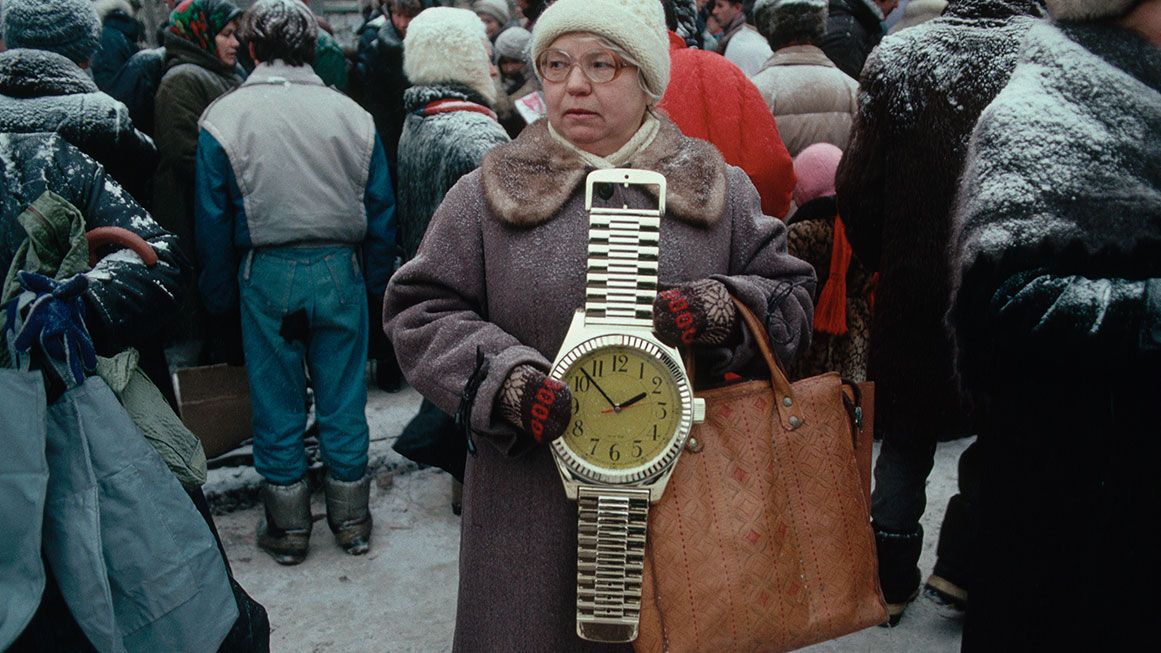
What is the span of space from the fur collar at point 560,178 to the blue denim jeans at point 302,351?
1.95 meters

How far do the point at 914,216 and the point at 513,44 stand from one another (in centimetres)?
347

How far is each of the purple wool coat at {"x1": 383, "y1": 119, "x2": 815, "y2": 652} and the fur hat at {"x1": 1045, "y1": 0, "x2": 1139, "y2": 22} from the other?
648 millimetres

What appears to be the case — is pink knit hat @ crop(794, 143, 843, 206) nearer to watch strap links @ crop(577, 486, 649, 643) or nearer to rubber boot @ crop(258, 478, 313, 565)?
rubber boot @ crop(258, 478, 313, 565)

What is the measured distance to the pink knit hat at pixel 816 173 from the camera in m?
4.00

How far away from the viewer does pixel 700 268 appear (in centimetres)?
193

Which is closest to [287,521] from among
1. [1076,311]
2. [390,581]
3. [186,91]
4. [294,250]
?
[390,581]

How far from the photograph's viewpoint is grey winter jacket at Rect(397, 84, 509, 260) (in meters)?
3.83

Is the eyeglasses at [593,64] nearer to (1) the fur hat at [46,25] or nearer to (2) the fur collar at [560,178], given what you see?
(2) the fur collar at [560,178]

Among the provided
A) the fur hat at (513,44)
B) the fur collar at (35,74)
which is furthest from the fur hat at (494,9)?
the fur collar at (35,74)

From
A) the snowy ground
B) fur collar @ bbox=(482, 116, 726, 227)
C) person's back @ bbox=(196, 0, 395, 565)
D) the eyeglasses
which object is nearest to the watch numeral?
fur collar @ bbox=(482, 116, 726, 227)

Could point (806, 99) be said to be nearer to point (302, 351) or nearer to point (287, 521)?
point (302, 351)

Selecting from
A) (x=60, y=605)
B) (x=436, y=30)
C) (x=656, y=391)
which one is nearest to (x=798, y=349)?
(x=656, y=391)

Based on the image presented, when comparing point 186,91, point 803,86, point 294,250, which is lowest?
point 294,250

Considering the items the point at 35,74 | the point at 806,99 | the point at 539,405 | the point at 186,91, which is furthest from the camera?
the point at 186,91
